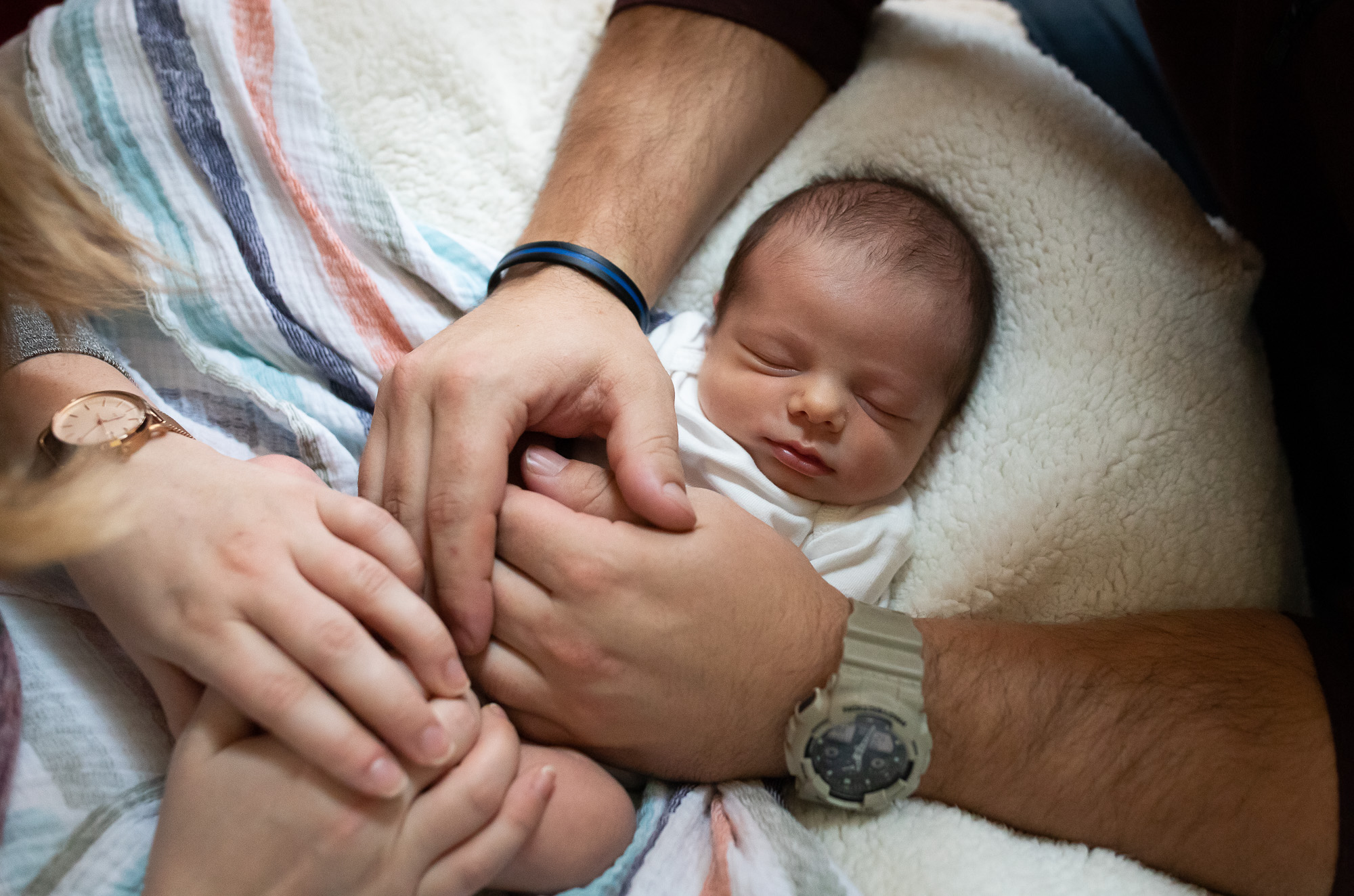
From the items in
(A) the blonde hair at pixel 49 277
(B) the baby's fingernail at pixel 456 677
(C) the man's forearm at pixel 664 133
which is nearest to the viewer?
(A) the blonde hair at pixel 49 277

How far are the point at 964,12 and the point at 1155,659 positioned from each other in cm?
111

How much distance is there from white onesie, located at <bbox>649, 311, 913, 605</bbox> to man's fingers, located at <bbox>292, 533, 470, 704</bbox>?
0.43 meters

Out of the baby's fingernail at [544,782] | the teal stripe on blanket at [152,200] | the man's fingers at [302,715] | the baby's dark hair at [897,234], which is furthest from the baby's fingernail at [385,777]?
the baby's dark hair at [897,234]

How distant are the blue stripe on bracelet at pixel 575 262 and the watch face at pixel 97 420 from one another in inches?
16.3

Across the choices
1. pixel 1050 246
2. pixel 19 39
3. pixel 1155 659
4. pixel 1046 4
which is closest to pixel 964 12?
pixel 1046 4

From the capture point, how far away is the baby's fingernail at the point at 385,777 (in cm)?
68

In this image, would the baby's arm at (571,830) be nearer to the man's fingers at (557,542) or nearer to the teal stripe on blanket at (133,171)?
the man's fingers at (557,542)

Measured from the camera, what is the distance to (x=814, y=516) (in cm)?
113

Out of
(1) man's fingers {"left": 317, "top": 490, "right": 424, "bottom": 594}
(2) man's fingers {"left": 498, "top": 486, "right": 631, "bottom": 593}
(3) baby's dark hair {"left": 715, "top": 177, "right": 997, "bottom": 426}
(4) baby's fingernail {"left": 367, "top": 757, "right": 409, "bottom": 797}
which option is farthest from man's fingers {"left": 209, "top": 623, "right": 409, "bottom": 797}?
(3) baby's dark hair {"left": 715, "top": 177, "right": 997, "bottom": 426}

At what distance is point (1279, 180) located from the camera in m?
1.12

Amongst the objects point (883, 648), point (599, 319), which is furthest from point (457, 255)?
point (883, 648)

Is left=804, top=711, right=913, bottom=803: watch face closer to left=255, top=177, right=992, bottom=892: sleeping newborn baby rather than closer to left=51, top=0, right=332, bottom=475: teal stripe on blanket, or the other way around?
left=255, top=177, right=992, bottom=892: sleeping newborn baby

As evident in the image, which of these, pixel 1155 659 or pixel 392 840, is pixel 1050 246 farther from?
pixel 392 840

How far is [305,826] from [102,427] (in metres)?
0.42
